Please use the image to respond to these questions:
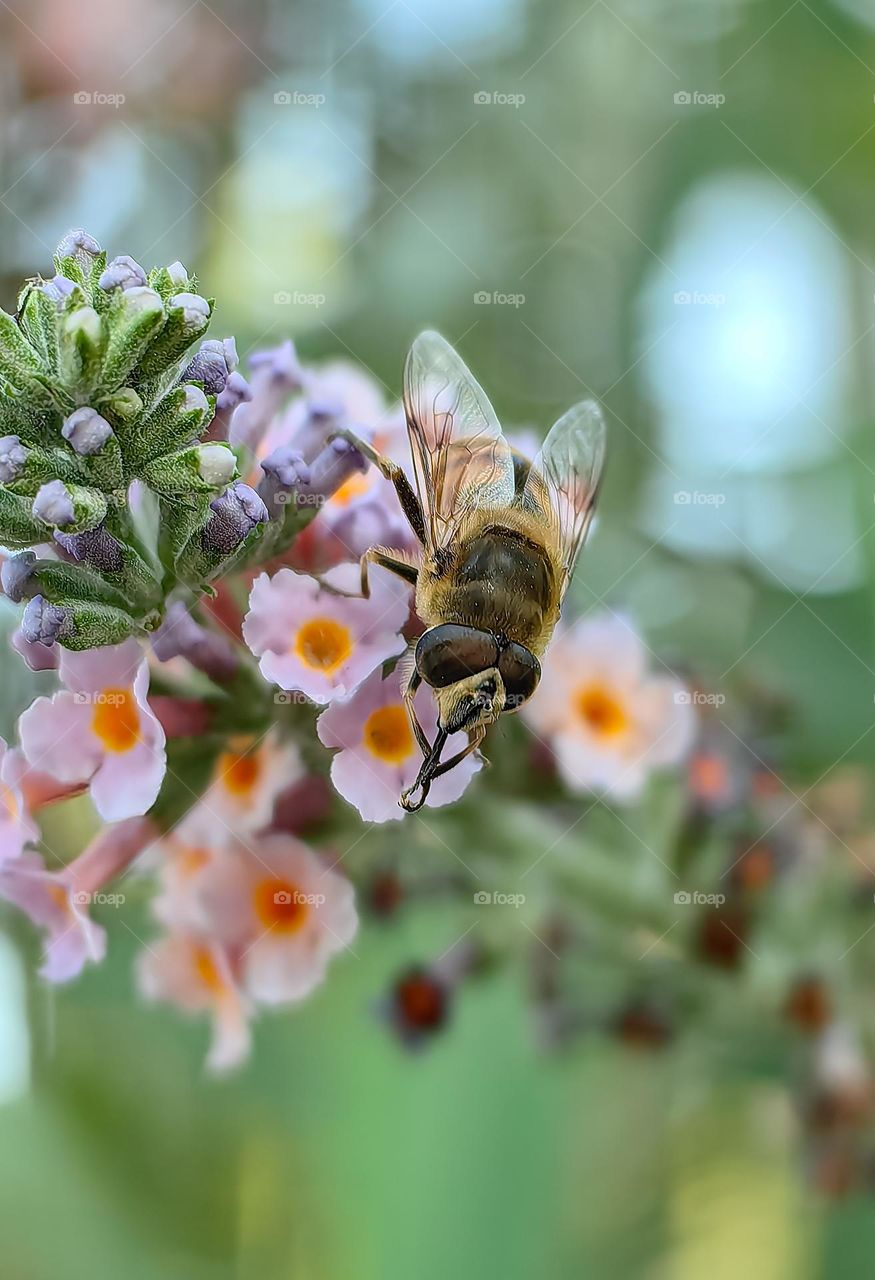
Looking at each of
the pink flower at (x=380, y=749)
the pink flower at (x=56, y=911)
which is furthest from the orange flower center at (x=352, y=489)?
the pink flower at (x=56, y=911)

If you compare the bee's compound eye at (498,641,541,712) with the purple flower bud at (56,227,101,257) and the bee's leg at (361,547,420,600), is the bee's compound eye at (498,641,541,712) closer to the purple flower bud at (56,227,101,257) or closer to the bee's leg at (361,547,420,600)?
the bee's leg at (361,547,420,600)

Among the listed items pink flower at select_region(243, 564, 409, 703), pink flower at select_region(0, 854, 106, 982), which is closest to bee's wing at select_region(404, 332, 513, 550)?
pink flower at select_region(243, 564, 409, 703)

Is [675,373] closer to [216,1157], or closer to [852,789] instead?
[852,789]

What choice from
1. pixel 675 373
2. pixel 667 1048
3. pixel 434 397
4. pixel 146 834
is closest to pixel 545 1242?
pixel 667 1048

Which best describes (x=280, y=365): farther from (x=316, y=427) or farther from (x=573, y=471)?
(x=573, y=471)

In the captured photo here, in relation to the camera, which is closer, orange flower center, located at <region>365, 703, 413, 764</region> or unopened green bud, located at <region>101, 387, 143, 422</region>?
unopened green bud, located at <region>101, 387, 143, 422</region>

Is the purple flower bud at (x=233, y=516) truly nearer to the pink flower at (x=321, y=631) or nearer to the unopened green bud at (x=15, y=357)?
the pink flower at (x=321, y=631)

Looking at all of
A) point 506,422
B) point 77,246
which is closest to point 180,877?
point 77,246
